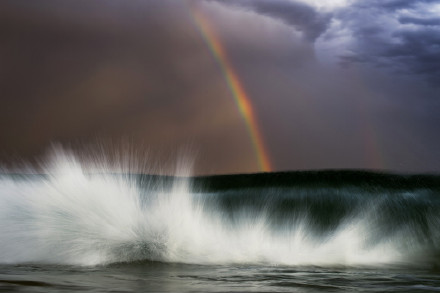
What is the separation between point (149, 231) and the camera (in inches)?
198

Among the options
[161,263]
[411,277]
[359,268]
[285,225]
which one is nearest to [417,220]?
[285,225]

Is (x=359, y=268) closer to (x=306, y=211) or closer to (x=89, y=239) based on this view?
(x=89, y=239)

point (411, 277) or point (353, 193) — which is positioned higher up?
point (353, 193)

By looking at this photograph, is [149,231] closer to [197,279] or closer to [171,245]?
[171,245]

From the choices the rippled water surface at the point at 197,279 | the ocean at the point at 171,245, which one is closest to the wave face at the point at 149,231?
the ocean at the point at 171,245

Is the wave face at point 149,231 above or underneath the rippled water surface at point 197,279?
above

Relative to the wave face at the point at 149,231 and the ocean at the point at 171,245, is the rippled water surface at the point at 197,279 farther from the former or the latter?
the wave face at the point at 149,231

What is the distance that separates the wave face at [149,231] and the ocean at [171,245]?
10 mm

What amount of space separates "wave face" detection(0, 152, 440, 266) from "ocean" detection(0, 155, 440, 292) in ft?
0.03

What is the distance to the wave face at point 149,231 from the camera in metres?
4.97

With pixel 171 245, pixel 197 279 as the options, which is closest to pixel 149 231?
pixel 171 245

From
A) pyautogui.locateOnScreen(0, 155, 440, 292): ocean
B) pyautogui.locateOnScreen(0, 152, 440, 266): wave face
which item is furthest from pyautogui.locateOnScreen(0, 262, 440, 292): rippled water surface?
pyautogui.locateOnScreen(0, 152, 440, 266): wave face

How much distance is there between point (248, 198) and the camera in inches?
339

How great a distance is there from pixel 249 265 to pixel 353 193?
14.2 ft
